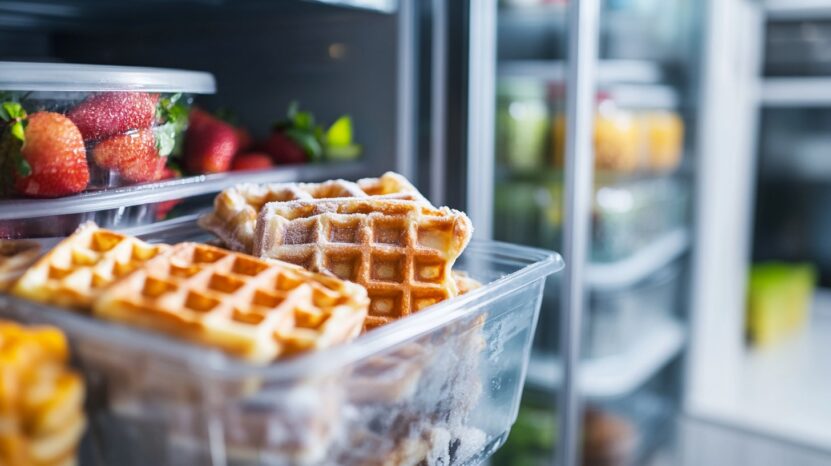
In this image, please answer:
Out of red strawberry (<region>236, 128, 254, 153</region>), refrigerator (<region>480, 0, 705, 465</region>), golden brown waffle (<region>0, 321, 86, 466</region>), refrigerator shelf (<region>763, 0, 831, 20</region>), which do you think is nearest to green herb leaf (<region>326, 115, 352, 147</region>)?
red strawberry (<region>236, 128, 254, 153</region>)

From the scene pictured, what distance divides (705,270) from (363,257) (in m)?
1.63

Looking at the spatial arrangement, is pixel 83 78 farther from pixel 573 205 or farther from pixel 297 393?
pixel 573 205

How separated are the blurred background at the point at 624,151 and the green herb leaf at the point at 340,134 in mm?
26

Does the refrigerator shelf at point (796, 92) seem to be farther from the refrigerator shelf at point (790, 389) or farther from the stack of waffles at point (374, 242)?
the stack of waffles at point (374, 242)

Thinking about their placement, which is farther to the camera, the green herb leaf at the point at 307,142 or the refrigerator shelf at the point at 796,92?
the refrigerator shelf at the point at 796,92

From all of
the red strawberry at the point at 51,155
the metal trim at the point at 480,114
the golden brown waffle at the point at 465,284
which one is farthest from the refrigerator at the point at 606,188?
the red strawberry at the point at 51,155

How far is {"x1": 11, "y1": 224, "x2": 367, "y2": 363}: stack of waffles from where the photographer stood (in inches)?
15.9

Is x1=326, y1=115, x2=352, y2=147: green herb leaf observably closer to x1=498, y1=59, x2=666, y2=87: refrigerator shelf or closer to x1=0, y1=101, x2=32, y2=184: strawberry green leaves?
x1=0, y1=101, x2=32, y2=184: strawberry green leaves

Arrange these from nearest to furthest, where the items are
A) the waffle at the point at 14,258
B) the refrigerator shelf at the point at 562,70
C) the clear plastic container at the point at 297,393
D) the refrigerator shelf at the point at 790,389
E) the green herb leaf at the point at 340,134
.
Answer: the clear plastic container at the point at 297,393 → the waffle at the point at 14,258 → the green herb leaf at the point at 340,134 → the refrigerator shelf at the point at 562,70 → the refrigerator shelf at the point at 790,389

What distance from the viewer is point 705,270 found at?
6.54ft

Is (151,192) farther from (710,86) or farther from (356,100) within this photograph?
(710,86)

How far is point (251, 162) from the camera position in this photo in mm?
883

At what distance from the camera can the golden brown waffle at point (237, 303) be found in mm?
401

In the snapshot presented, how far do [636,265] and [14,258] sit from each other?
1484mm
